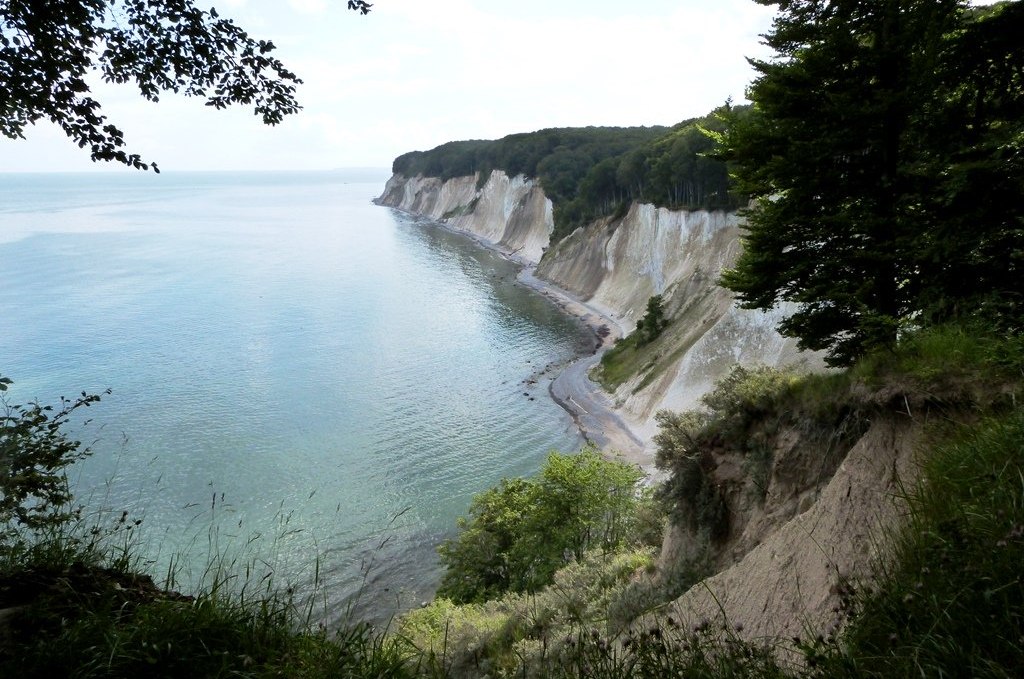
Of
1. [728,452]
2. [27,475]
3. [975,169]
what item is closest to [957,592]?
[27,475]

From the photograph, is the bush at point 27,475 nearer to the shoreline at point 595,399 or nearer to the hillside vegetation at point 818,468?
the hillside vegetation at point 818,468

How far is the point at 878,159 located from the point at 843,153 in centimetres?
66

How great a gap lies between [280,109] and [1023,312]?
9.37 meters

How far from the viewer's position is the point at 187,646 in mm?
3693

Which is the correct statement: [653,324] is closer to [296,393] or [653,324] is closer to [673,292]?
[673,292]

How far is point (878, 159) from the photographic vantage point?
449 inches

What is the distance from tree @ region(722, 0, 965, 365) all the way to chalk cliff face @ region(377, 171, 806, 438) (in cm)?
1640

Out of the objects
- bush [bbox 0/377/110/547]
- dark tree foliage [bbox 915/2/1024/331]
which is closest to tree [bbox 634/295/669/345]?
dark tree foliage [bbox 915/2/1024/331]

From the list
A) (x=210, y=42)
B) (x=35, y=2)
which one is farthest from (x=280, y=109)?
(x=35, y=2)

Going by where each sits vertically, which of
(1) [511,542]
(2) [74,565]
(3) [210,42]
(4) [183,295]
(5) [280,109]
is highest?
(3) [210,42]

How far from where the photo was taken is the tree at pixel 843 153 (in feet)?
35.5

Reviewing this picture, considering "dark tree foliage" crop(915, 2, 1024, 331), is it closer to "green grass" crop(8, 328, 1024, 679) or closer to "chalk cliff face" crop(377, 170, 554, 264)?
"green grass" crop(8, 328, 1024, 679)

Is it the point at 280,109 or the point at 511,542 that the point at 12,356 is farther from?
the point at 280,109

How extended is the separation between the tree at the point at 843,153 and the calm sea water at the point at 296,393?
9122 mm
